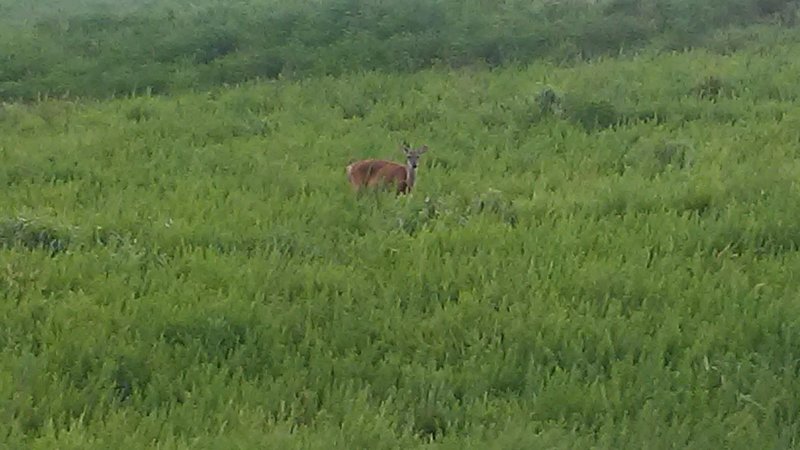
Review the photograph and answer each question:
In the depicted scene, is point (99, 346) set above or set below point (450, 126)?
above

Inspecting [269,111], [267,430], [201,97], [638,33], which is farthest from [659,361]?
[638,33]

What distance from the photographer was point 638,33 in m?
17.6

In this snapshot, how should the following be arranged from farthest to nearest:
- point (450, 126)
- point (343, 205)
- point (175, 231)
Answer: point (450, 126) < point (343, 205) < point (175, 231)

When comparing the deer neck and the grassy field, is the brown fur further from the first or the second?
the grassy field

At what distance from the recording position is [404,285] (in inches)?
263

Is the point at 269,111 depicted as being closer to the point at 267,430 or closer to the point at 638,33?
the point at 638,33

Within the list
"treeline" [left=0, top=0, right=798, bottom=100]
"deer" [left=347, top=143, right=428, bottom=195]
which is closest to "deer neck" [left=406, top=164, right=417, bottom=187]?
"deer" [left=347, top=143, right=428, bottom=195]

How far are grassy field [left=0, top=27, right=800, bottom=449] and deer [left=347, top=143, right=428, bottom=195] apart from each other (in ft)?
0.57

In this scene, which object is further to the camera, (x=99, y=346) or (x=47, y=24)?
(x=47, y=24)

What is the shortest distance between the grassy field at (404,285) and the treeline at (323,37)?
10.4ft

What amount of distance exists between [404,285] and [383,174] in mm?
2725

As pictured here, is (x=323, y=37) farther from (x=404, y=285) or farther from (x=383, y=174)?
(x=404, y=285)

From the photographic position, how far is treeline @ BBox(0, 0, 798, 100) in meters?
15.2

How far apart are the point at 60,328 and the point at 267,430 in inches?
63.1
